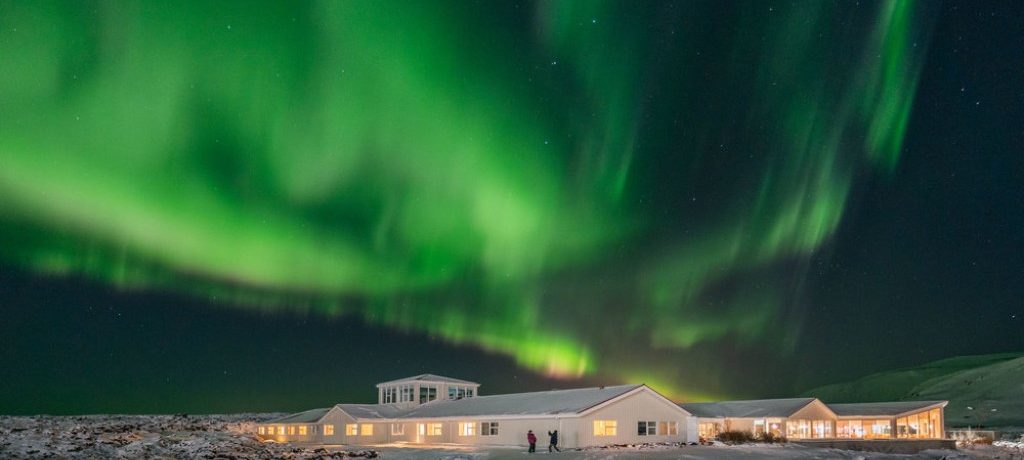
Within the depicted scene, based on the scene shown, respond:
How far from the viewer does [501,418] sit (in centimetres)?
5447

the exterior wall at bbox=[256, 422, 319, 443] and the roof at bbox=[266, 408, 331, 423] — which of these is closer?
the exterior wall at bbox=[256, 422, 319, 443]

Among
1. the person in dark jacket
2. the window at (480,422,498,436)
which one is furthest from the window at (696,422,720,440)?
the person in dark jacket

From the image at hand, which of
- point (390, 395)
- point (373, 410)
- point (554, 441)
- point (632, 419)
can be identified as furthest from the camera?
point (390, 395)

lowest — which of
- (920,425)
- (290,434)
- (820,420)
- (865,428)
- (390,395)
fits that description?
(290,434)

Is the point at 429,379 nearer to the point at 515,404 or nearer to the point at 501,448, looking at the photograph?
the point at 515,404

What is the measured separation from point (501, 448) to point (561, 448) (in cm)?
411

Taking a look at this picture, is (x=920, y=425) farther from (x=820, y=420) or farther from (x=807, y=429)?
(x=807, y=429)

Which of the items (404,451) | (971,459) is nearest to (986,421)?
(971,459)

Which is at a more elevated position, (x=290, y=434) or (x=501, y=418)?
(x=501, y=418)

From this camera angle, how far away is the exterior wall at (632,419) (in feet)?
163

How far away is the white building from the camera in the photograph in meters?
51.1

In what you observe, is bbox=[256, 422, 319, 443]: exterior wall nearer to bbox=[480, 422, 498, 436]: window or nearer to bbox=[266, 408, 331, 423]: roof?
bbox=[266, 408, 331, 423]: roof

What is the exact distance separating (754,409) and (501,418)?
19.1m

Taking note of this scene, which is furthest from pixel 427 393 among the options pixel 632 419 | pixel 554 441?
pixel 554 441
